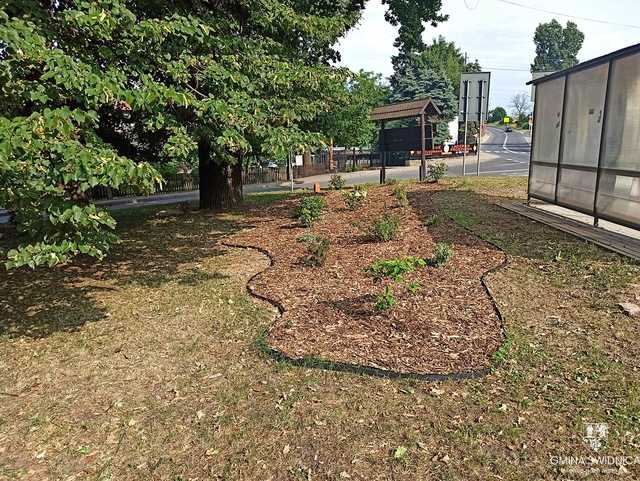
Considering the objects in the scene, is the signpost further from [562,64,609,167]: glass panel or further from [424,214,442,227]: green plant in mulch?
[424,214,442,227]: green plant in mulch

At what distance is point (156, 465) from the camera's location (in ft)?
8.76

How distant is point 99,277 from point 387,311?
447 centimetres

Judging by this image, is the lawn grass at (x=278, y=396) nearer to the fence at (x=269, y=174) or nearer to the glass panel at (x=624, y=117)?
the glass panel at (x=624, y=117)

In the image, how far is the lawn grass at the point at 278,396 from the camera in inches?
104

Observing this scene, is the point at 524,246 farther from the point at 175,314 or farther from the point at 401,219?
the point at 175,314

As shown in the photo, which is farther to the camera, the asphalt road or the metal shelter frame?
the asphalt road

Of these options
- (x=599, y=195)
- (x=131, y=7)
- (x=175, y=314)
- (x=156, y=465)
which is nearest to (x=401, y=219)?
(x=599, y=195)

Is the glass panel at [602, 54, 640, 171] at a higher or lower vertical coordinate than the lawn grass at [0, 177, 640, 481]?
higher

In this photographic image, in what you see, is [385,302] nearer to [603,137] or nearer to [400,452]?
[400,452]

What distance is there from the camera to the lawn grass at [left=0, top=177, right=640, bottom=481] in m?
2.63

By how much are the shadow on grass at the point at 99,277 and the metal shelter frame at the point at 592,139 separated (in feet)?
20.1

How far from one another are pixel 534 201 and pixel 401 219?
361 cm

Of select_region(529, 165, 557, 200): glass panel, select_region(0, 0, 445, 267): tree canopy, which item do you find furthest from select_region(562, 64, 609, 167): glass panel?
select_region(0, 0, 445, 267): tree canopy

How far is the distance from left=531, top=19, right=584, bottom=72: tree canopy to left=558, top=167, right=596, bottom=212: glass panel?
143666mm
